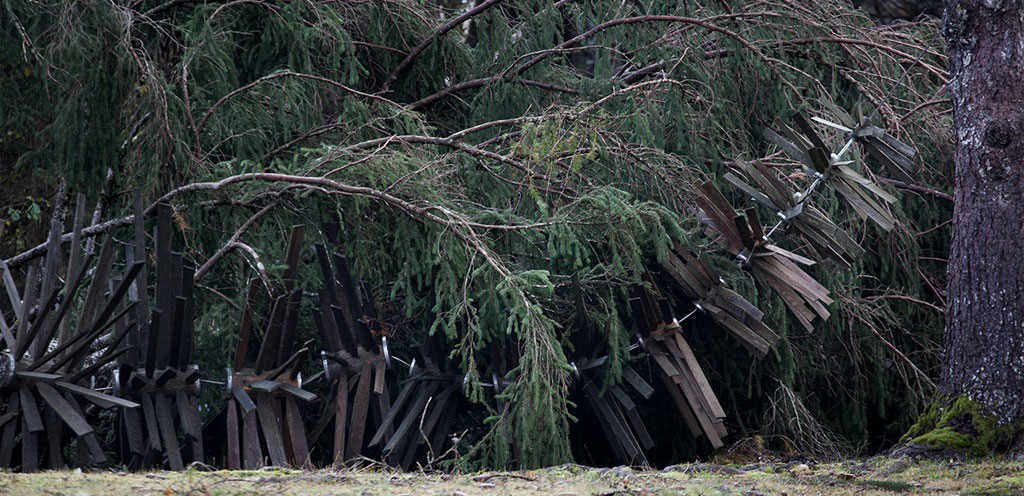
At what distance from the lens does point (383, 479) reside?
4652 mm

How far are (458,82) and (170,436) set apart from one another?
4.17 metres

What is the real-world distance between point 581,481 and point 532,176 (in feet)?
8.12

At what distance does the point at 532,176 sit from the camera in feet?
21.9

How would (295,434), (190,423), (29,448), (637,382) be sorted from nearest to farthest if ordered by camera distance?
(29,448)
(190,423)
(295,434)
(637,382)

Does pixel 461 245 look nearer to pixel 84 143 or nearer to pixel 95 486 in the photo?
pixel 84 143

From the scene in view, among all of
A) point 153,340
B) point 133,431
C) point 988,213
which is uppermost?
point 988,213

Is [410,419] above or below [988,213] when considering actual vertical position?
below

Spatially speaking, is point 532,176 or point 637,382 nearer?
point 532,176

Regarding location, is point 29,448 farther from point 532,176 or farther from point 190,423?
point 532,176

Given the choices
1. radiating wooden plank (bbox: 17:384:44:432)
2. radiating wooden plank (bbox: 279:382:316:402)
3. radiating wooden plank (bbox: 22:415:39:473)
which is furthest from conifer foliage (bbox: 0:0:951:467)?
radiating wooden plank (bbox: 22:415:39:473)

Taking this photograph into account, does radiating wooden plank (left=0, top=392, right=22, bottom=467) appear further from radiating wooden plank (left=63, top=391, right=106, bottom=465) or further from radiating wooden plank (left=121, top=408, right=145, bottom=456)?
radiating wooden plank (left=121, top=408, right=145, bottom=456)

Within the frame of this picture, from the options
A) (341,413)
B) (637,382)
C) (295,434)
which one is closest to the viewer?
(295,434)

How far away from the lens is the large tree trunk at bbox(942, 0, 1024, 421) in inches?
209

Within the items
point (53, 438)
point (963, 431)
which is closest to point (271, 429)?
point (53, 438)
